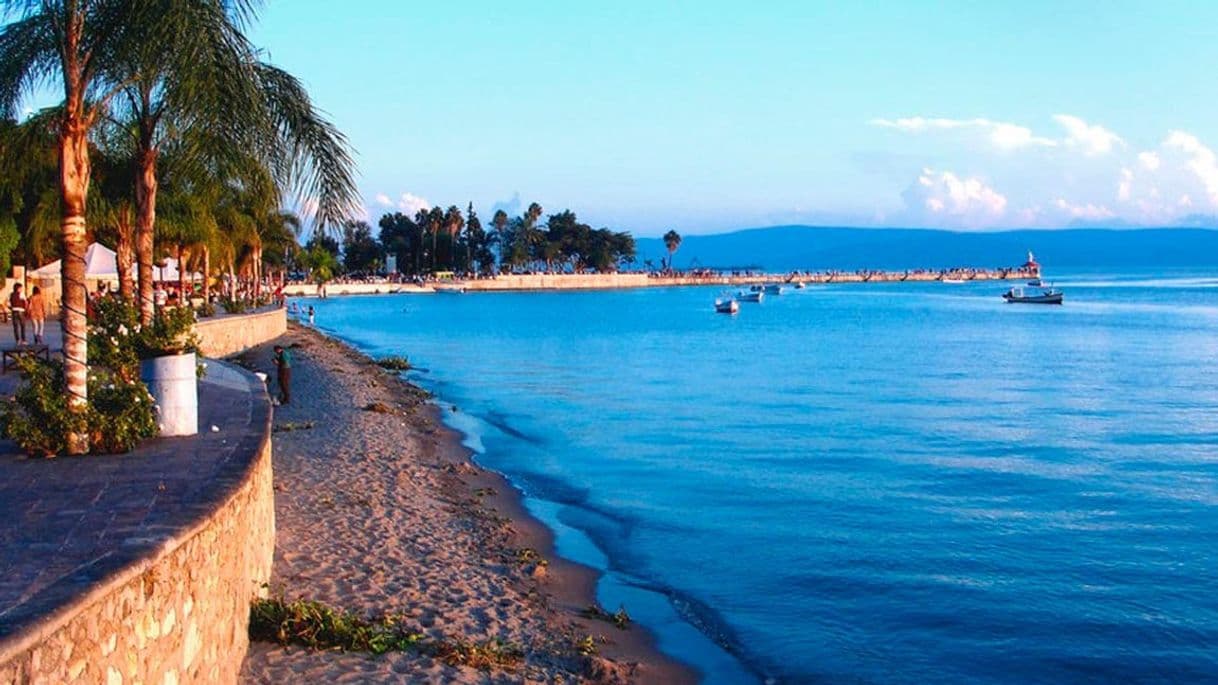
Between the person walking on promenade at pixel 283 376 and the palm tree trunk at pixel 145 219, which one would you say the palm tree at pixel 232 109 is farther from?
the person walking on promenade at pixel 283 376

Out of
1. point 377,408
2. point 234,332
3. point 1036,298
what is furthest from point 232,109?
point 1036,298

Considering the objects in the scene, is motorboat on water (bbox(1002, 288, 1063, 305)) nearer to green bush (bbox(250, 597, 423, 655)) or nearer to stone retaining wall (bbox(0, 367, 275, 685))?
green bush (bbox(250, 597, 423, 655))

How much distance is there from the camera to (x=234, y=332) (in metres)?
37.0

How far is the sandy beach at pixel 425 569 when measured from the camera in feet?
30.0

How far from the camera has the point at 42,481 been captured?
28.6 feet

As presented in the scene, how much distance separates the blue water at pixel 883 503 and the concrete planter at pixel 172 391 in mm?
4922

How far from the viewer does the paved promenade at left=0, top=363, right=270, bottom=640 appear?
525 centimetres

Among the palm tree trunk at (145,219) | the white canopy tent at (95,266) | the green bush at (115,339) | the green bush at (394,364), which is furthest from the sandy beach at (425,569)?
the green bush at (394,364)

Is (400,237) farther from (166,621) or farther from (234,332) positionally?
(166,621)

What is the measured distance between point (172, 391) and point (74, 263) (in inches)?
58.8

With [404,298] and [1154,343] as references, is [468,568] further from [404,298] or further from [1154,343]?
[404,298]

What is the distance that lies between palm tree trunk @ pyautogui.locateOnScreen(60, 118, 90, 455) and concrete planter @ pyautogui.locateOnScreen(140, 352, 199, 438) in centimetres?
62

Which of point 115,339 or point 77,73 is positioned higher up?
point 77,73

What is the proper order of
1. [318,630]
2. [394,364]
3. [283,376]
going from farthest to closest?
[394,364] → [283,376] → [318,630]
